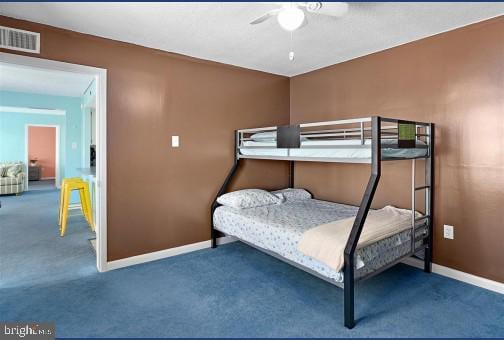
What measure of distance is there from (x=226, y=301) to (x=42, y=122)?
8.38 meters

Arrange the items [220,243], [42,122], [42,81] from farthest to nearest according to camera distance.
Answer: [42,122], [42,81], [220,243]

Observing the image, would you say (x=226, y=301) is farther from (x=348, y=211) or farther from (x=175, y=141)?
(x=175, y=141)

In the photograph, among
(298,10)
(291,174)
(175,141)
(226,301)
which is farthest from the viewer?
(291,174)

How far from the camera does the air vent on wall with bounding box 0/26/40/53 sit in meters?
2.36

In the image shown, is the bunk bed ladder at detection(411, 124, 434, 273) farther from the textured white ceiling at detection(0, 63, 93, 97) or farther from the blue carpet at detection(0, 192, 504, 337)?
the textured white ceiling at detection(0, 63, 93, 97)

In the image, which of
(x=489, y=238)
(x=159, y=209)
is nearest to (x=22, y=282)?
(x=159, y=209)

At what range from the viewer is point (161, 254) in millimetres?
3207

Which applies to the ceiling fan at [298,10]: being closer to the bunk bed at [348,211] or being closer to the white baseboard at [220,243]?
the bunk bed at [348,211]

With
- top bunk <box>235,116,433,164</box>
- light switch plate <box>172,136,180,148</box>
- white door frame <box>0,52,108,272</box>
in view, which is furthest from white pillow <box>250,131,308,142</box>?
white door frame <box>0,52,108,272</box>

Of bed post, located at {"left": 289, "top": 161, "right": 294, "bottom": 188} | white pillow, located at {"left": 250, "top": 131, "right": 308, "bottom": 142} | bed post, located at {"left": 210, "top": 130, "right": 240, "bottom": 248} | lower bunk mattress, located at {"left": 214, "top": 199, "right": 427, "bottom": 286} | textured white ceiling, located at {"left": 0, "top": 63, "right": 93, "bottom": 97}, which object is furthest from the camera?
textured white ceiling, located at {"left": 0, "top": 63, "right": 93, "bottom": 97}

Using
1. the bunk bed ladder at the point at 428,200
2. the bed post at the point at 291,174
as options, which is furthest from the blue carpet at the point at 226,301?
the bed post at the point at 291,174

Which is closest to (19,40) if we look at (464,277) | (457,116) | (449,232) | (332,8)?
(332,8)

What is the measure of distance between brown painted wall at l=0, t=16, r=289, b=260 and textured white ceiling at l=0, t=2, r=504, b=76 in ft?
0.63

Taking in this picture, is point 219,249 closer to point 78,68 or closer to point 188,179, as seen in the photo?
point 188,179
